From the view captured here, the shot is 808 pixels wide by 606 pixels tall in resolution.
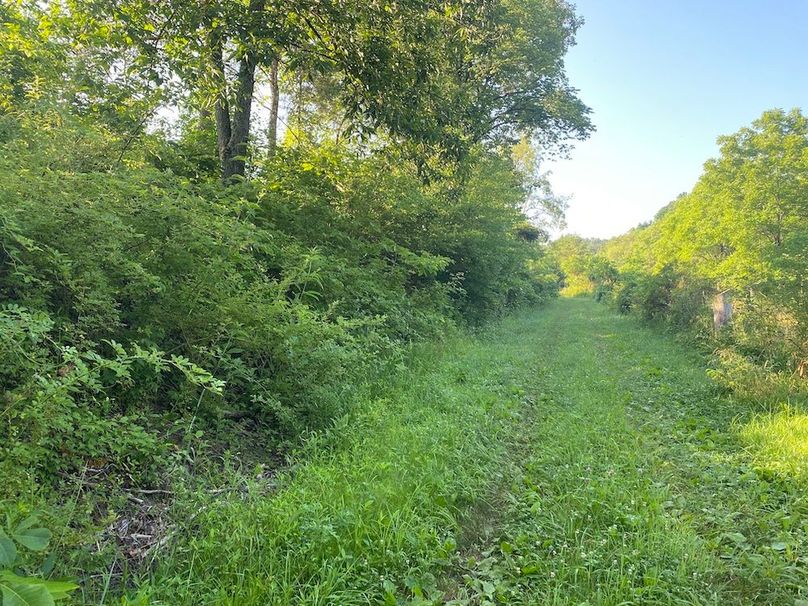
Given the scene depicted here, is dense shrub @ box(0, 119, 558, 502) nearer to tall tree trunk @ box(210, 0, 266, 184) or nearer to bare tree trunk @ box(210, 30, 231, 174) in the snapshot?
tall tree trunk @ box(210, 0, 266, 184)

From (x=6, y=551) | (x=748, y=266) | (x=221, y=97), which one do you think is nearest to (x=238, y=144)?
(x=221, y=97)

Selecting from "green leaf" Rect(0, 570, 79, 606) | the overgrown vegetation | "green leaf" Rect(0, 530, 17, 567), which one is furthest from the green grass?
"green leaf" Rect(0, 570, 79, 606)

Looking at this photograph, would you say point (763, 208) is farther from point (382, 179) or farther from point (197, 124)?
point (197, 124)

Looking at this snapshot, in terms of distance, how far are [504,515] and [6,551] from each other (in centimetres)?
316

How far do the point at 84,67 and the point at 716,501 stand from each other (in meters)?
10.2

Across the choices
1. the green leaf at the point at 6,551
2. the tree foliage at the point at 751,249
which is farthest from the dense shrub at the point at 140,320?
the tree foliage at the point at 751,249

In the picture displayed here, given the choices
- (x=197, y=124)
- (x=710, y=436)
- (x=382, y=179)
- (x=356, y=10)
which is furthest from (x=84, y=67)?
(x=710, y=436)

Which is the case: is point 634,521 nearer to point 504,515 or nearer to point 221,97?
point 504,515

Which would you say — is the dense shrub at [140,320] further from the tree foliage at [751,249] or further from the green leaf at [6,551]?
the tree foliage at [751,249]

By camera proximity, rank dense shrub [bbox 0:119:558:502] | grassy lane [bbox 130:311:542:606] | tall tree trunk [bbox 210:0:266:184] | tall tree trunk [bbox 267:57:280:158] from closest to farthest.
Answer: grassy lane [bbox 130:311:542:606] → dense shrub [bbox 0:119:558:502] → tall tree trunk [bbox 210:0:266:184] → tall tree trunk [bbox 267:57:280:158]

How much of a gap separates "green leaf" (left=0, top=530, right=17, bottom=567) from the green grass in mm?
896

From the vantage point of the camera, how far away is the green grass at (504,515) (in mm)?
2732

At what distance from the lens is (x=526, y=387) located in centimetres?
788

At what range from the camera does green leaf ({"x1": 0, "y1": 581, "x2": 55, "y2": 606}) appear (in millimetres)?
1425
